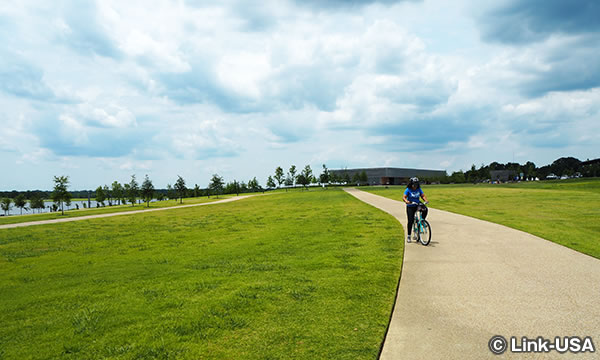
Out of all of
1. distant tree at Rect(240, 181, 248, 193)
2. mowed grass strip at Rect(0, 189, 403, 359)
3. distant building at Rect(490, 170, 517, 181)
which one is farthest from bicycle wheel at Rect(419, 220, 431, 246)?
distant building at Rect(490, 170, 517, 181)

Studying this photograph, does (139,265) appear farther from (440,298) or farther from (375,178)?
(375,178)

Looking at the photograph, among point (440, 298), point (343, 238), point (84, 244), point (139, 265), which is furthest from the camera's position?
point (84, 244)

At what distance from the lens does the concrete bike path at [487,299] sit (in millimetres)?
4273

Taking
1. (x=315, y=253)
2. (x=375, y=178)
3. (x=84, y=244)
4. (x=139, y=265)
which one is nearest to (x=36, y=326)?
(x=139, y=265)

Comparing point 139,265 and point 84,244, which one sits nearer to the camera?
point 139,265

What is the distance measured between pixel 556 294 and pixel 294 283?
4998 mm

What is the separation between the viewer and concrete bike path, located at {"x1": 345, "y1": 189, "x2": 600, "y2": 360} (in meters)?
4.27

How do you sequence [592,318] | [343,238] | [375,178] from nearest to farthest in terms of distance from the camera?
[592,318] < [343,238] < [375,178]

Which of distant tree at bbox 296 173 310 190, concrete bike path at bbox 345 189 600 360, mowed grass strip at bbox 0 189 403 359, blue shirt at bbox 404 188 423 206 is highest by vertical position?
distant tree at bbox 296 173 310 190

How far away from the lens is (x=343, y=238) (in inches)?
486

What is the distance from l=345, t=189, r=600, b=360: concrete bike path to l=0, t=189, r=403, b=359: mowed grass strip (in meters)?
0.45

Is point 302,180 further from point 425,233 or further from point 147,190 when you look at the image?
point 425,233

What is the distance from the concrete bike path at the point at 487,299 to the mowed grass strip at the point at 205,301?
45 cm

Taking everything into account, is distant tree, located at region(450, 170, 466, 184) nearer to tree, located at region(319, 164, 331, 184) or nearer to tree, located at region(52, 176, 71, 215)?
tree, located at region(319, 164, 331, 184)
